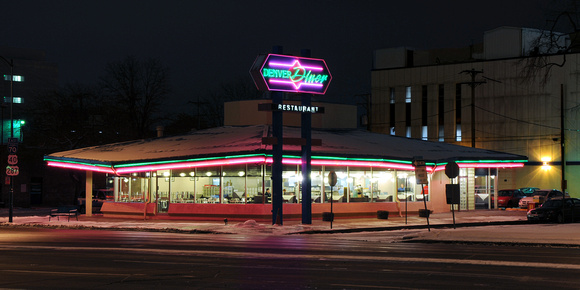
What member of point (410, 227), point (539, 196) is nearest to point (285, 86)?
point (410, 227)

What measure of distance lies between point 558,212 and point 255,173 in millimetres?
16838

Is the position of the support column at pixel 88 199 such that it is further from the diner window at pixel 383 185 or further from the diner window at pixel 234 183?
the diner window at pixel 383 185

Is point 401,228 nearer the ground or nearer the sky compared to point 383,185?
nearer the ground

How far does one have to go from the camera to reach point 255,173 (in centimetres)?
4016

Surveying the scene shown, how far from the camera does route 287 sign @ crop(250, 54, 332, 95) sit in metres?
35.9

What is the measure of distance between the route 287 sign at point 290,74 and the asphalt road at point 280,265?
1178cm

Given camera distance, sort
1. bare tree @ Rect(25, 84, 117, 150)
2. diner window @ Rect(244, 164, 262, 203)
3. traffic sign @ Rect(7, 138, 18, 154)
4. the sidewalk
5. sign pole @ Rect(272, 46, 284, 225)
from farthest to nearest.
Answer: bare tree @ Rect(25, 84, 117, 150) < traffic sign @ Rect(7, 138, 18, 154) < diner window @ Rect(244, 164, 262, 203) < sign pole @ Rect(272, 46, 284, 225) < the sidewalk

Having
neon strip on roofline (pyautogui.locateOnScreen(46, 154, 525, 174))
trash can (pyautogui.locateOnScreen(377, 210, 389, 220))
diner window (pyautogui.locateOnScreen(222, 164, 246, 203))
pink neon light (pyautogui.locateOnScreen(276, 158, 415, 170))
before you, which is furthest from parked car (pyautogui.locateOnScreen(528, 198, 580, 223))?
diner window (pyautogui.locateOnScreen(222, 164, 246, 203))

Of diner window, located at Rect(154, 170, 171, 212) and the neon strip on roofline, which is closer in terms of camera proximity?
the neon strip on roofline

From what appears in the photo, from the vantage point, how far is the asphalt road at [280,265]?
47.9ft

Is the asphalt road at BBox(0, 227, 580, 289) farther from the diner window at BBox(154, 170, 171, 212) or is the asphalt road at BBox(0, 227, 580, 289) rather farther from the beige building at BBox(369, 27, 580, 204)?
the beige building at BBox(369, 27, 580, 204)

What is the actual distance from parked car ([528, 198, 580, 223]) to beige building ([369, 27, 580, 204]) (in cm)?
2780

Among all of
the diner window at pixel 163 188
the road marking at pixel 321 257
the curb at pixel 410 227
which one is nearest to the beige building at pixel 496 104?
the curb at pixel 410 227

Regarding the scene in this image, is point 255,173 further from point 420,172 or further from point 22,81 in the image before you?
point 22,81
